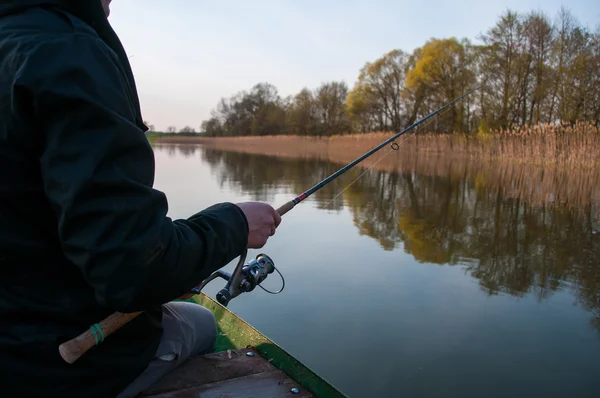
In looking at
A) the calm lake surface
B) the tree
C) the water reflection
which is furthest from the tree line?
the calm lake surface

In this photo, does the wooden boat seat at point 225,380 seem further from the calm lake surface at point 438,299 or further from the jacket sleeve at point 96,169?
the calm lake surface at point 438,299

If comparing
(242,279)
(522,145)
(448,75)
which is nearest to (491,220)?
(242,279)

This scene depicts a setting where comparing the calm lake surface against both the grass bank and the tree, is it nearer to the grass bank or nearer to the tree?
the grass bank

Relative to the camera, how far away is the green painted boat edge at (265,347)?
1.70 metres

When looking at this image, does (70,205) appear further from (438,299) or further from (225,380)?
(438,299)

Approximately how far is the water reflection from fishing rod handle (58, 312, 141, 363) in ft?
12.1

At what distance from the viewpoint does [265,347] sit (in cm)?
201

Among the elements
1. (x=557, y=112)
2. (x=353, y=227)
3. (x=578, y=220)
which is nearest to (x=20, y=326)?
(x=353, y=227)

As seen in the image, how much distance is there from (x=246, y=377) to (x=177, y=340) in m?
0.36

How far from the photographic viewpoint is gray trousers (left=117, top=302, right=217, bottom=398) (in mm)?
1475

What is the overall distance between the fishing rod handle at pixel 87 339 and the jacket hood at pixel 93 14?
0.48 meters

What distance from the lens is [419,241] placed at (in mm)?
5902

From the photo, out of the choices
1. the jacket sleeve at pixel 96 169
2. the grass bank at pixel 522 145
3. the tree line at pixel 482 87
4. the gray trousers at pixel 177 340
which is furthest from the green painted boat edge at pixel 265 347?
the tree line at pixel 482 87

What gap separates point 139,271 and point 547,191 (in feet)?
36.4
